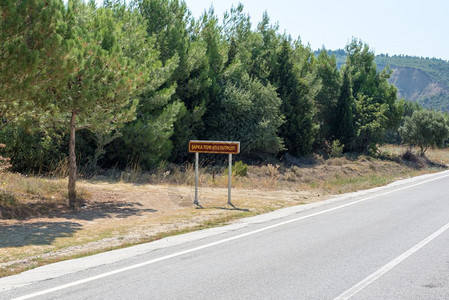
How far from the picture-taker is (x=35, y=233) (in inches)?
385

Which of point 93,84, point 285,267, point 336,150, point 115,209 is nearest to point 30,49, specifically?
point 93,84

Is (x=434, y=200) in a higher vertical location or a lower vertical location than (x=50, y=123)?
lower

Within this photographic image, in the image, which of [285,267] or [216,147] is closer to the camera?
[285,267]

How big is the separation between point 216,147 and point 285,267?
7467mm

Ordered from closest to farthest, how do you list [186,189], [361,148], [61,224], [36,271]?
1. [36,271]
2. [61,224]
3. [186,189]
4. [361,148]

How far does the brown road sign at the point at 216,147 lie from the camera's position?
1433 cm

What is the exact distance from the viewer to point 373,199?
17031 millimetres

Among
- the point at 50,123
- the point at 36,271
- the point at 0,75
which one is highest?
the point at 0,75

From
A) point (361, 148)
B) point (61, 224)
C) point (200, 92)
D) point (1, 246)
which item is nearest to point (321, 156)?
point (361, 148)

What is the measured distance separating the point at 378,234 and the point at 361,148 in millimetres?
33528

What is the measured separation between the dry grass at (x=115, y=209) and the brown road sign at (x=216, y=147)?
1.58 metres

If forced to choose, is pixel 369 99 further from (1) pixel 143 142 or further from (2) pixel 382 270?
(2) pixel 382 270

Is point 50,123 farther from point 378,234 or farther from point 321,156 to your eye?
point 321,156

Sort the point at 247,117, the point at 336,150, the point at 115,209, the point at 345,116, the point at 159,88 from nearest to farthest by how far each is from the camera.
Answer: the point at 115,209, the point at 159,88, the point at 247,117, the point at 336,150, the point at 345,116
